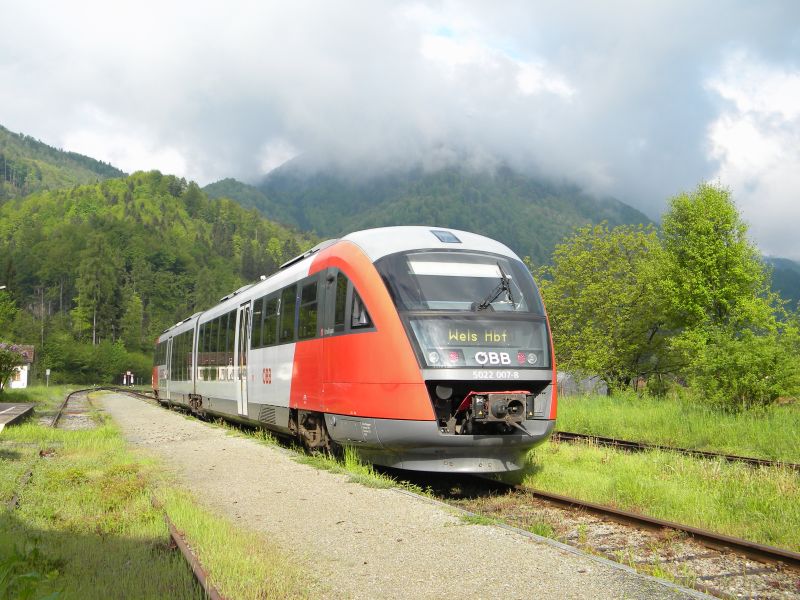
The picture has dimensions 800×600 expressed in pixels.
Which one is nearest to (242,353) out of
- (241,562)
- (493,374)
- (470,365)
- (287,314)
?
(287,314)

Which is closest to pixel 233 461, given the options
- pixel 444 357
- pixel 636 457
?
pixel 444 357

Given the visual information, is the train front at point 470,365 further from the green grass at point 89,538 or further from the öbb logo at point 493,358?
the green grass at point 89,538

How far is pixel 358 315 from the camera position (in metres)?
9.78

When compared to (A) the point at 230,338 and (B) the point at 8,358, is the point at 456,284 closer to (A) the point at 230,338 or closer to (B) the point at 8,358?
(A) the point at 230,338

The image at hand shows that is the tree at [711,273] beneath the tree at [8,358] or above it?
above

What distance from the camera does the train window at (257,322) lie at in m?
15.0

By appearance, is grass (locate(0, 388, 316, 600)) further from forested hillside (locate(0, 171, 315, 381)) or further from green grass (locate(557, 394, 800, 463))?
forested hillside (locate(0, 171, 315, 381))

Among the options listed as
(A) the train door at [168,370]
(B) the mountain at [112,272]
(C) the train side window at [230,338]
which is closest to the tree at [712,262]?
(A) the train door at [168,370]

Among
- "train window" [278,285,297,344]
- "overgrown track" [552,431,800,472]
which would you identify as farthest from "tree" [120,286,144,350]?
"train window" [278,285,297,344]

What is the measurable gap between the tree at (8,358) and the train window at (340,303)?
2260cm

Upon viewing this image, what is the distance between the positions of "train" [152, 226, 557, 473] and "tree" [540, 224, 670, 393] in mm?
26175

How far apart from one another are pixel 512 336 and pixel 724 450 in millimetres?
7872

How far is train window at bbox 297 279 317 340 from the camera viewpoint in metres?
11.4

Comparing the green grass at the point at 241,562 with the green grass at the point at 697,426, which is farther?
the green grass at the point at 697,426
